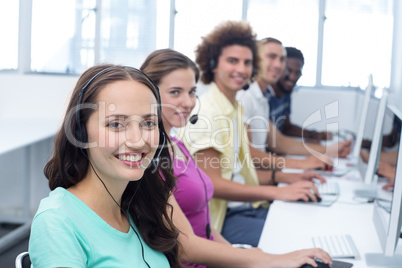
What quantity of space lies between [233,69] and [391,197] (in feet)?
4.57

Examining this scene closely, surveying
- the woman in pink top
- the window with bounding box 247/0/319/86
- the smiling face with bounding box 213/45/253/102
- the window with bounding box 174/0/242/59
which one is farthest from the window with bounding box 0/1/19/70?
the woman in pink top

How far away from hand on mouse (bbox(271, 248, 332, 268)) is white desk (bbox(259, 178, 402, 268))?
146mm

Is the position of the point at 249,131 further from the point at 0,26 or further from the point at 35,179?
the point at 0,26

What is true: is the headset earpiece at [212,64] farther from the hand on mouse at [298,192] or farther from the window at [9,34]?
the window at [9,34]

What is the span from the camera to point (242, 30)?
285cm

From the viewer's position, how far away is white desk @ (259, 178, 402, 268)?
1.75 metres

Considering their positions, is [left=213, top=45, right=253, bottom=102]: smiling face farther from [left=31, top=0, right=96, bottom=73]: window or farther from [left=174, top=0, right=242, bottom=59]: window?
[left=31, top=0, right=96, bottom=73]: window

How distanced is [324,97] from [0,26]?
2.71m

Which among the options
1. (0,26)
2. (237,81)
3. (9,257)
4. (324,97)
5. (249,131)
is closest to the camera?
(237,81)

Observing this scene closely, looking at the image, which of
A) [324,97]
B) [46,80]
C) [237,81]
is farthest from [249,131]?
[46,80]

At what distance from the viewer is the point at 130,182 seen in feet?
4.38

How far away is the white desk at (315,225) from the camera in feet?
5.73

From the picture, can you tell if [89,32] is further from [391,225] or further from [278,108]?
[391,225]

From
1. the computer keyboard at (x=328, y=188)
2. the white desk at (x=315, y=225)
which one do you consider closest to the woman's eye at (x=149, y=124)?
the white desk at (x=315, y=225)
